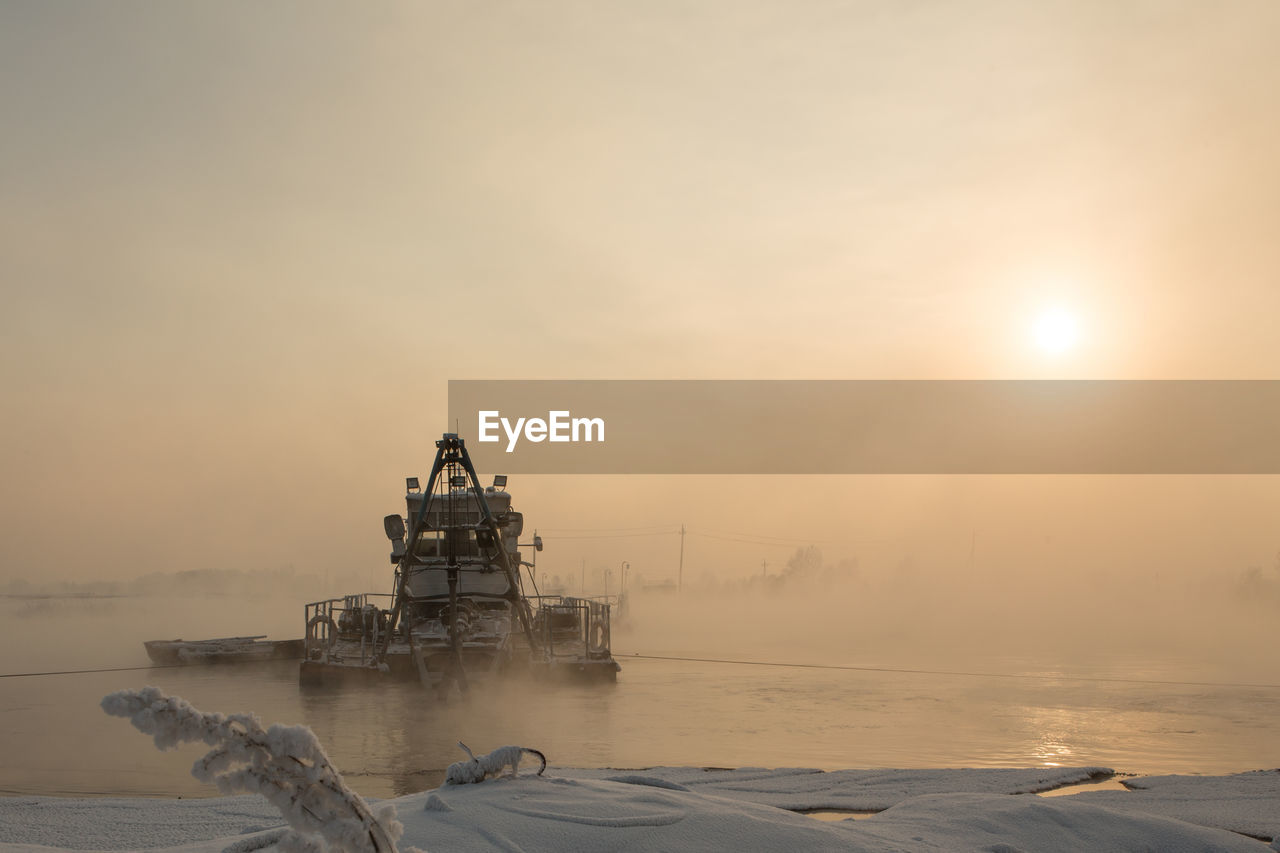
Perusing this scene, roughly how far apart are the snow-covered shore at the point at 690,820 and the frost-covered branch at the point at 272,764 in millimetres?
2937

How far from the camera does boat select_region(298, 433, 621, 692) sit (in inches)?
1316

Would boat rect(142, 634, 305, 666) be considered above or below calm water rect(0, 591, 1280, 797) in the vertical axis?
below

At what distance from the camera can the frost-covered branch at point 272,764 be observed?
390 cm

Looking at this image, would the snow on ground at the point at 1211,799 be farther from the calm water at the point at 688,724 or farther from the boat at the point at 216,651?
the boat at the point at 216,651

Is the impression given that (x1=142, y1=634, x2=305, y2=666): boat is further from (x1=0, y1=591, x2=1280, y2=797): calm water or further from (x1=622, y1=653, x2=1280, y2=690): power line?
(x1=622, y1=653, x2=1280, y2=690): power line

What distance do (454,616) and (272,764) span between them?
29.8 m

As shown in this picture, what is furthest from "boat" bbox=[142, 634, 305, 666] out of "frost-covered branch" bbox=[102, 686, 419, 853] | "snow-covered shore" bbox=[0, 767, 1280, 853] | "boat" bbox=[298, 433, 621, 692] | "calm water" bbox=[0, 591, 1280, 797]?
"frost-covered branch" bbox=[102, 686, 419, 853]

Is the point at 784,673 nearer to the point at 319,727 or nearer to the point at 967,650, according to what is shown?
the point at 319,727

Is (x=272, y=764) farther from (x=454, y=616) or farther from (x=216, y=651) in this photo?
(x=216, y=651)

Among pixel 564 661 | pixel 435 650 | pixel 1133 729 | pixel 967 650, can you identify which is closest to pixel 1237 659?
pixel 967 650

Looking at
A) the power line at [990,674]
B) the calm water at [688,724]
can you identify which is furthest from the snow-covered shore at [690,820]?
the power line at [990,674]

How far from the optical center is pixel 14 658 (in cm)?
5959

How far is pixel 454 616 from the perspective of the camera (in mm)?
33156

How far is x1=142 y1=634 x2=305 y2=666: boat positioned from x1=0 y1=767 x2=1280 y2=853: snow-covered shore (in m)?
39.8
